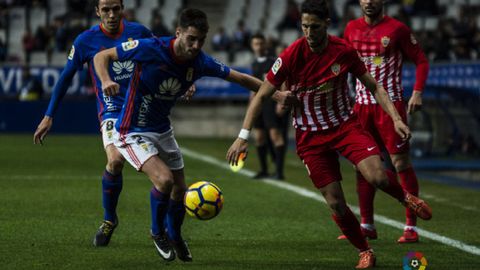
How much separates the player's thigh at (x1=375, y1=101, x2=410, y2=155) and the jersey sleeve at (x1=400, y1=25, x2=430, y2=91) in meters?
0.24

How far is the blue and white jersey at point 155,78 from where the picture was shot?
804 centimetres

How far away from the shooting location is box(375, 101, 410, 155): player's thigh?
32.2 feet

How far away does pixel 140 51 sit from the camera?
8055 mm

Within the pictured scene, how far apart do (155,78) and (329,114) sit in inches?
52.6

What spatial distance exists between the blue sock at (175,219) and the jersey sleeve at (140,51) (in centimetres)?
118

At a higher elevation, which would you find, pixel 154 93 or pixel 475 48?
pixel 154 93

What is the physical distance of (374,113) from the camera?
9891mm

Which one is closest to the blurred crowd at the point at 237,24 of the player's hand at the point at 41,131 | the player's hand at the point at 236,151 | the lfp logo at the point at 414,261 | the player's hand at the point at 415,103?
the player's hand at the point at 415,103

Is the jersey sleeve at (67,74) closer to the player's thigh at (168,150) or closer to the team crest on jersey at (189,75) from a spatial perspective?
the player's thigh at (168,150)

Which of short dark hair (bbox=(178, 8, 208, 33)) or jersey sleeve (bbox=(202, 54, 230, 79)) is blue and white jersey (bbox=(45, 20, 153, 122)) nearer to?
jersey sleeve (bbox=(202, 54, 230, 79))

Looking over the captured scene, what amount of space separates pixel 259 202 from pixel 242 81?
4.81 metres

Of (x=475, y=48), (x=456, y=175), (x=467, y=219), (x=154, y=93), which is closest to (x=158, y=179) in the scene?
(x=154, y=93)

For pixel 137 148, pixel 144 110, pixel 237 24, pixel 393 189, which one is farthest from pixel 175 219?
pixel 237 24

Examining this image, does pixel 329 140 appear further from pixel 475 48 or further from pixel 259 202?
pixel 475 48
